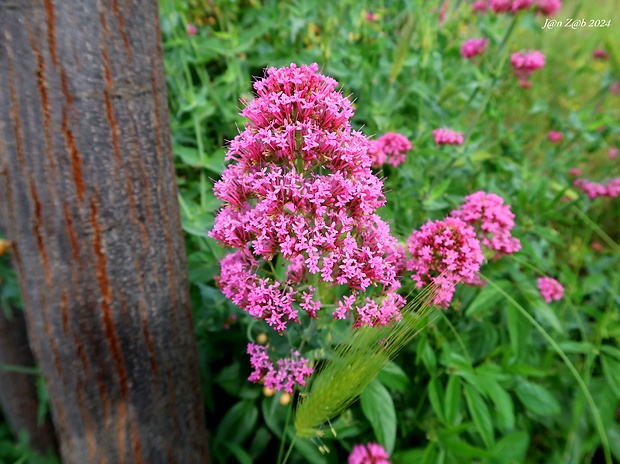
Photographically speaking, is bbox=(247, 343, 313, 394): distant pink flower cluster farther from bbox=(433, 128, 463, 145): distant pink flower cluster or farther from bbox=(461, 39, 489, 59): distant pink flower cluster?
bbox=(461, 39, 489, 59): distant pink flower cluster

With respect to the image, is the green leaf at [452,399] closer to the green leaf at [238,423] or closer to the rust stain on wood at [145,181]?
the green leaf at [238,423]

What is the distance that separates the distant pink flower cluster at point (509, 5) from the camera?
206 centimetres

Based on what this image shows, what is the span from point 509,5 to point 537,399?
1783mm

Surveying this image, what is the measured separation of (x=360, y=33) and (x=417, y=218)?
121 cm

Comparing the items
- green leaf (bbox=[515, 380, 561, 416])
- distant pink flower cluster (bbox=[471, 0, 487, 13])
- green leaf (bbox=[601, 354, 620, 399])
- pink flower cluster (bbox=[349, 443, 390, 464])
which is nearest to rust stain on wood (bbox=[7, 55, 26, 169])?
pink flower cluster (bbox=[349, 443, 390, 464])

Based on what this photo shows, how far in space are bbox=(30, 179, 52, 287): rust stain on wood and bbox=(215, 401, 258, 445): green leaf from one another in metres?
0.78

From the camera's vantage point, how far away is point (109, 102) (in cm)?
108

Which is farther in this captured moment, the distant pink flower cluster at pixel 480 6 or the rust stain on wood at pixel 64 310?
the distant pink flower cluster at pixel 480 6

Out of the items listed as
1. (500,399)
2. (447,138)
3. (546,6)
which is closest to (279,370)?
(500,399)

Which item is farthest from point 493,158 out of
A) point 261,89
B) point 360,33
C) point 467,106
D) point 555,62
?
point 555,62

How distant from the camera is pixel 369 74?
2.13m

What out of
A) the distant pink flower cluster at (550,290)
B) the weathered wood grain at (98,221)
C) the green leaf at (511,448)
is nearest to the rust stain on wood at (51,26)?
the weathered wood grain at (98,221)

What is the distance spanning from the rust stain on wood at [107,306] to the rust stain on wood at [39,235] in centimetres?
12

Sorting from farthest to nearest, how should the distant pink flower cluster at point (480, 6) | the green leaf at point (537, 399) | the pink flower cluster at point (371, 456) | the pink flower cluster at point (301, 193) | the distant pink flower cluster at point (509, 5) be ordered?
the distant pink flower cluster at point (480, 6) < the distant pink flower cluster at point (509, 5) < the green leaf at point (537, 399) < the pink flower cluster at point (371, 456) < the pink flower cluster at point (301, 193)
